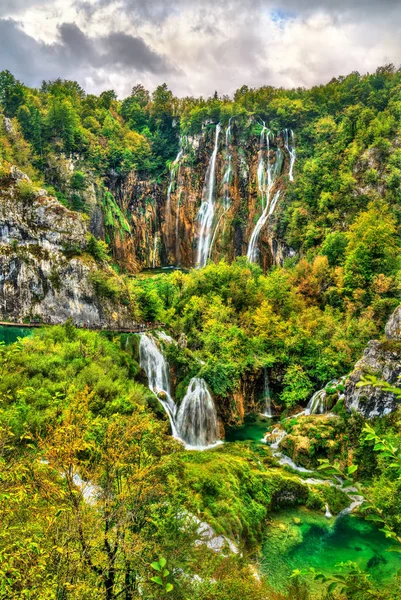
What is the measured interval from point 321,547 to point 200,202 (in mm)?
37342

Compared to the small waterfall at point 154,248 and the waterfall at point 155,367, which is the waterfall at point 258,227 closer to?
the small waterfall at point 154,248

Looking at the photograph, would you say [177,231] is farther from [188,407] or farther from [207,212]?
[188,407]

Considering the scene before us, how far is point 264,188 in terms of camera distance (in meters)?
39.1

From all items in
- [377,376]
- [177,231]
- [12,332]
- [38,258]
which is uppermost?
[177,231]

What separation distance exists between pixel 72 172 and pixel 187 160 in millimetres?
13789

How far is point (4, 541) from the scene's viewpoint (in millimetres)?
3664

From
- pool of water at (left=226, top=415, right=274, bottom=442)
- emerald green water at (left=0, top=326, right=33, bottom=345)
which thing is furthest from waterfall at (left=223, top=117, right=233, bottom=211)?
pool of water at (left=226, top=415, right=274, bottom=442)

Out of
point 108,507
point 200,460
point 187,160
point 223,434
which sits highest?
point 187,160

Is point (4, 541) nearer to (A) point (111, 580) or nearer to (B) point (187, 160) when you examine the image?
(A) point (111, 580)

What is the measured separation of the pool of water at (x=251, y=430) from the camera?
1780 centimetres

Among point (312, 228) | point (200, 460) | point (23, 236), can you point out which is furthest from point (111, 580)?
point (312, 228)

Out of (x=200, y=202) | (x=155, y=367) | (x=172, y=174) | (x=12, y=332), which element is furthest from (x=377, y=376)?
(x=172, y=174)

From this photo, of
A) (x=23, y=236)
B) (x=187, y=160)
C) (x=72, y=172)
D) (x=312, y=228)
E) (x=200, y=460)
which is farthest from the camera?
(x=187, y=160)

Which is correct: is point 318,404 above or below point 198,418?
above
